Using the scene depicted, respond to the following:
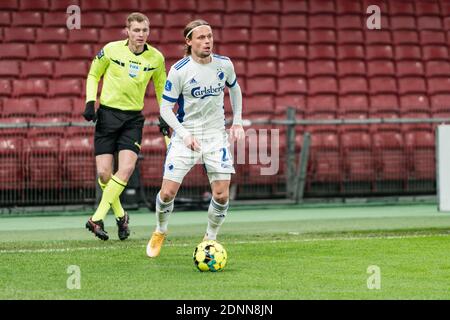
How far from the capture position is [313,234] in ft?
41.2

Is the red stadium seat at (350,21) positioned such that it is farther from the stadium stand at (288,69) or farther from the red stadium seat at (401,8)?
the red stadium seat at (401,8)

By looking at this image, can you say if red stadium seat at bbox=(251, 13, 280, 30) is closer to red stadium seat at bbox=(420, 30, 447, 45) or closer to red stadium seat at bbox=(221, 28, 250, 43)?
red stadium seat at bbox=(221, 28, 250, 43)

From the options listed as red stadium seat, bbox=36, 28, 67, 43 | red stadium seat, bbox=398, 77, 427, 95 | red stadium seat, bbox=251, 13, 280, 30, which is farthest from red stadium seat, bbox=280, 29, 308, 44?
red stadium seat, bbox=36, 28, 67, 43

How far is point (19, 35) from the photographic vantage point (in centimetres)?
1950

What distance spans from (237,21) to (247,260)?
11597mm

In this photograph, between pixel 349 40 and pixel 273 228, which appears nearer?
pixel 273 228

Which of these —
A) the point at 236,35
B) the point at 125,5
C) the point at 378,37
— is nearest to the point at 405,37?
the point at 378,37

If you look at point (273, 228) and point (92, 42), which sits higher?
point (92, 42)

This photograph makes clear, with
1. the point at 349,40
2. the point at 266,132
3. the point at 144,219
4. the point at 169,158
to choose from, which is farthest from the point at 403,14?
the point at 169,158

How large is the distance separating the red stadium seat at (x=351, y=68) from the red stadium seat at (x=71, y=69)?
502 centimetres

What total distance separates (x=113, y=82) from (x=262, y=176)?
20.4 ft

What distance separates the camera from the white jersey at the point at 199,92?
967cm

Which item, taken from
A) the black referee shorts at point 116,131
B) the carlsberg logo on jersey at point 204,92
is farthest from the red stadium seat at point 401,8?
the carlsberg logo on jersey at point 204,92

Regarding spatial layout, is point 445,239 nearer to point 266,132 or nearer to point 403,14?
point 266,132
